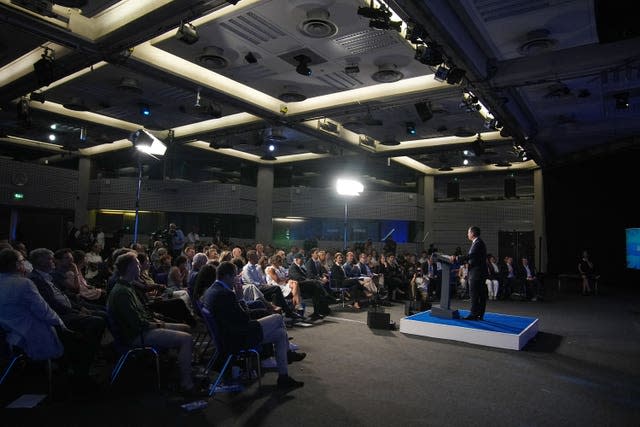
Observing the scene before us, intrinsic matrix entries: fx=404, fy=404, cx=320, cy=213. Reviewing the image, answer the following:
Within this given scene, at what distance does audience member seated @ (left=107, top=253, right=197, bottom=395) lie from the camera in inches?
137

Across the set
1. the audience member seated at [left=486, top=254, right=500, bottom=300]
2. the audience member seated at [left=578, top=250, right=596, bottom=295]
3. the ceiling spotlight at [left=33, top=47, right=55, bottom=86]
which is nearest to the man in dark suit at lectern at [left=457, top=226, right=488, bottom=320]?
the audience member seated at [left=486, top=254, right=500, bottom=300]

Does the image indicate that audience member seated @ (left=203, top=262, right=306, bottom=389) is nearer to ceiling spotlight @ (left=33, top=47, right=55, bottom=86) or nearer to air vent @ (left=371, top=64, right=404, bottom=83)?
air vent @ (left=371, top=64, right=404, bottom=83)

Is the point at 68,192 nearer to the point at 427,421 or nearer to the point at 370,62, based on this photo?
the point at 370,62

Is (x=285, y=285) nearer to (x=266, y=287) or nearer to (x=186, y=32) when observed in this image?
(x=266, y=287)

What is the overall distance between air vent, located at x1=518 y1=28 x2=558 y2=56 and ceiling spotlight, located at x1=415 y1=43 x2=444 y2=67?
145 cm

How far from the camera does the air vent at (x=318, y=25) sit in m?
5.46

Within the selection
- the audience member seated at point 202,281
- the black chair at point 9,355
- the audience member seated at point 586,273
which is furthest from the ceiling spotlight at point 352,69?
the audience member seated at point 586,273

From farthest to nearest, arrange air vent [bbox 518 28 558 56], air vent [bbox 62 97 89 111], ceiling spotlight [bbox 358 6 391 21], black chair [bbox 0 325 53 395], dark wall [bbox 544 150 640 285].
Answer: dark wall [bbox 544 150 640 285], air vent [bbox 62 97 89 111], air vent [bbox 518 28 558 56], ceiling spotlight [bbox 358 6 391 21], black chair [bbox 0 325 53 395]

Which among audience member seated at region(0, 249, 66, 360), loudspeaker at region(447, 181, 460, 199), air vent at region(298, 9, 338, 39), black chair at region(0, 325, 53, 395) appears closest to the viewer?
audience member seated at region(0, 249, 66, 360)

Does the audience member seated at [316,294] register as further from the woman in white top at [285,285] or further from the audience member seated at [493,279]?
the audience member seated at [493,279]

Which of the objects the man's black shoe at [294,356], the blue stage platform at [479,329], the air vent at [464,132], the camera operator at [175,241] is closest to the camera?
the man's black shoe at [294,356]

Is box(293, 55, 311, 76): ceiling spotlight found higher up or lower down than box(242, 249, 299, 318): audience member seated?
higher up

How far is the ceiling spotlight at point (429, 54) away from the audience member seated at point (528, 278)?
758 cm

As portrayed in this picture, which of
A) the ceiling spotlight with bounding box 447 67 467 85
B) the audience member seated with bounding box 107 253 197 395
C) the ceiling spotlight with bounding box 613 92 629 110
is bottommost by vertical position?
the audience member seated with bounding box 107 253 197 395
